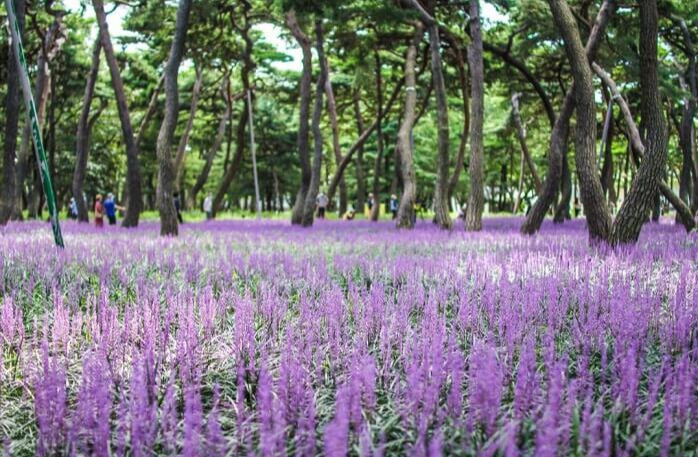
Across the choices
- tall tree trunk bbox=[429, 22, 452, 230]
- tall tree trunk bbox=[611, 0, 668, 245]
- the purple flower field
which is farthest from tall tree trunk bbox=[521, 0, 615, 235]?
the purple flower field

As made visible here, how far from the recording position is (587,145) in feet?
34.2

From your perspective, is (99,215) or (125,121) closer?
(125,121)

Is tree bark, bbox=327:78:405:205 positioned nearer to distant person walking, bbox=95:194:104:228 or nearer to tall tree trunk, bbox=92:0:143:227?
tall tree trunk, bbox=92:0:143:227

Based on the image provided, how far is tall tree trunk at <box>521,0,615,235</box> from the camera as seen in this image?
1145cm

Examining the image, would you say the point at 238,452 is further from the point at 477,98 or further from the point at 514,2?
the point at 514,2

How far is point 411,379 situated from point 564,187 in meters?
A: 22.6

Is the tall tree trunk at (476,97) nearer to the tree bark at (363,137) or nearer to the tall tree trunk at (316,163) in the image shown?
the tall tree trunk at (316,163)

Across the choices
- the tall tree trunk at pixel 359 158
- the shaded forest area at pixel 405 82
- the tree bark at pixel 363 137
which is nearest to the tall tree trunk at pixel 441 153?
the shaded forest area at pixel 405 82

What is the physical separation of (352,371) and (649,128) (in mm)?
8237

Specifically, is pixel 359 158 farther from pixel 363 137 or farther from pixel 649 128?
pixel 649 128

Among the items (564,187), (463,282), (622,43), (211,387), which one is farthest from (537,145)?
(211,387)

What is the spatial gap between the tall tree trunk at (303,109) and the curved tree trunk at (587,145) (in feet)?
38.1

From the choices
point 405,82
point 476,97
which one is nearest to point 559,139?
point 476,97

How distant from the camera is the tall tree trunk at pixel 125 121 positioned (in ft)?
58.2
